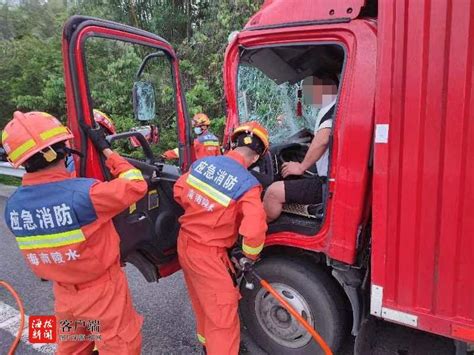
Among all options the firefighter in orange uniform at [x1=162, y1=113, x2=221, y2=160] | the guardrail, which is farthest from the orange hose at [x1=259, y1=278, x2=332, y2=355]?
the guardrail

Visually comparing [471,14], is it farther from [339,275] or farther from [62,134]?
[62,134]

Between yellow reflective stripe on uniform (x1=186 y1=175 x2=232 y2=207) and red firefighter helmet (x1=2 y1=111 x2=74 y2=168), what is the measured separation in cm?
79

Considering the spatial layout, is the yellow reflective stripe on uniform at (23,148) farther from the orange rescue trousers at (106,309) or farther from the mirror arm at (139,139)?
the orange rescue trousers at (106,309)

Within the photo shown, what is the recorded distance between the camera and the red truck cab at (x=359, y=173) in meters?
1.73

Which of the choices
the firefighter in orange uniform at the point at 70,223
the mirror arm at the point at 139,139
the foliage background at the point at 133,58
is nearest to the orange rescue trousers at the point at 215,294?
the firefighter in orange uniform at the point at 70,223

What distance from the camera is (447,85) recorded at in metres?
1.69

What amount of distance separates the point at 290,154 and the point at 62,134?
70.9 inches

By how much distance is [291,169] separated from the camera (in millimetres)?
2834

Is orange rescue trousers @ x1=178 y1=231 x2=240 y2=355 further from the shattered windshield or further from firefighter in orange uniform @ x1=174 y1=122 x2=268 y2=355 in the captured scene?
the shattered windshield

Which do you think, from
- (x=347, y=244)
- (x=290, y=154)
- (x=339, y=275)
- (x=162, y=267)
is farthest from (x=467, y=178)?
(x=162, y=267)

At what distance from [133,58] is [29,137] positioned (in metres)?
6.41

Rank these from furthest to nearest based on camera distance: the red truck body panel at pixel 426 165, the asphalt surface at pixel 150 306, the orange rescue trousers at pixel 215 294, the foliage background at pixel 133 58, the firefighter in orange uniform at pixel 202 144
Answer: the foliage background at pixel 133 58, the firefighter in orange uniform at pixel 202 144, the asphalt surface at pixel 150 306, the orange rescue trousers at pixel 215 294, the red truck body panel at pixel 426 165

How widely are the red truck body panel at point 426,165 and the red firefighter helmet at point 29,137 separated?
1.59 metres

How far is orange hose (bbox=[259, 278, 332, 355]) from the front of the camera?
2.37 meters
